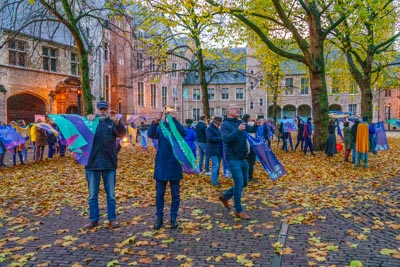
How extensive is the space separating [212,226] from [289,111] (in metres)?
63.4

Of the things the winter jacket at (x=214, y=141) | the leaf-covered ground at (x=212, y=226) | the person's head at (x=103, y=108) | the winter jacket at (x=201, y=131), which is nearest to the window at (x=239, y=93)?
the winter jacket at (x=201, y=131)

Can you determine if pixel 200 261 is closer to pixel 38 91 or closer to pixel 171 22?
pixel 171 22

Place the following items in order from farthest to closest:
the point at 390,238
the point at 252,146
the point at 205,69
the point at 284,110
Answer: the point at 284,110, the point at 205,69, the point at 252,146, the point at 390,238

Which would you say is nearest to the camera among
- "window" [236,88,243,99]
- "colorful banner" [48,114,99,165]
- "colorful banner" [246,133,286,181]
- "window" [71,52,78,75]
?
"colorful banner" [48,114,99,165]

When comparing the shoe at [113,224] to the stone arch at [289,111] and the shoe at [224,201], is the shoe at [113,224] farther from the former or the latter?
the stone arch at [289,111]

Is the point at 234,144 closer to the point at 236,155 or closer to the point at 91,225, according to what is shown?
the point at 236,155

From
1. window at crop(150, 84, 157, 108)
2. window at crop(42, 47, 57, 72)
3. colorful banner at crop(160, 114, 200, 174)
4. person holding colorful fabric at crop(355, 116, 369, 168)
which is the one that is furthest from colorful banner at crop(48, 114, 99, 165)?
window at crop(150, 84, 157, 108)

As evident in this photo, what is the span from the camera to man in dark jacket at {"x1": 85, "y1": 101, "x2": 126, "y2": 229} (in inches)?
262

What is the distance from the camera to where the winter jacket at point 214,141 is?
→ 32.0 ft

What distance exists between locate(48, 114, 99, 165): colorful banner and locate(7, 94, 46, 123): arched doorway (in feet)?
79.5

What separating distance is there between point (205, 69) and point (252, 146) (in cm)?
1727

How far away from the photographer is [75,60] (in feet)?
115

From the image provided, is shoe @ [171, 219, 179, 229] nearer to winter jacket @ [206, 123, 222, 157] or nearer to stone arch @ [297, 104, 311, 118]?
winter jacket @ [206, 123, 222, 157]

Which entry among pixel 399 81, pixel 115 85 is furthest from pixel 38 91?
pixel 399 81
